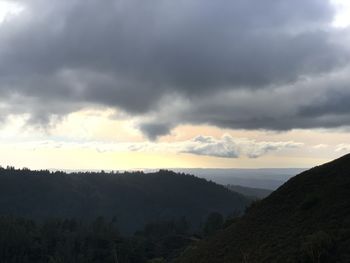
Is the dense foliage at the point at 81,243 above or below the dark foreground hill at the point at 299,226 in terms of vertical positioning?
below

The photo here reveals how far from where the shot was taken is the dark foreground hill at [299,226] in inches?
1050

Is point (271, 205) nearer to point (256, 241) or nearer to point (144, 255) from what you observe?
point (256, 241)

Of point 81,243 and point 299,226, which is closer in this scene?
point 299,226

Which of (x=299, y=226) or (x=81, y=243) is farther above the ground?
(x=299, y=226)

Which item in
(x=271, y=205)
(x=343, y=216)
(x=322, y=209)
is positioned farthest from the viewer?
(x=271, y=205)

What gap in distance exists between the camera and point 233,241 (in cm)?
3975

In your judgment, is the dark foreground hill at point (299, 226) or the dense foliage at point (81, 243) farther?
the dense foliage at point (81, 243)

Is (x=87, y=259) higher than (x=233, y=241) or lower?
lower

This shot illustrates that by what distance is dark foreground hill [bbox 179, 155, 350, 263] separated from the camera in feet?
87.5

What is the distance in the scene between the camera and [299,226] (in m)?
33.4

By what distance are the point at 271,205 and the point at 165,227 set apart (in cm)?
13532

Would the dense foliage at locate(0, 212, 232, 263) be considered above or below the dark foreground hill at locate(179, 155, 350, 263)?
below

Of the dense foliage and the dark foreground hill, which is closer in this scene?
the dark foreground hill

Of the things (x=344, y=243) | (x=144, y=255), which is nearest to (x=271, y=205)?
(x=344, y=243)
